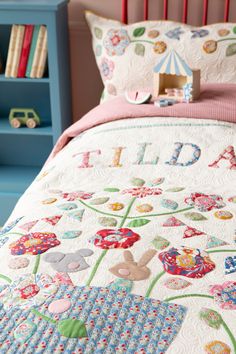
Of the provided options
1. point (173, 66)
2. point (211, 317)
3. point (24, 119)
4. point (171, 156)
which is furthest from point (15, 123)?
point (211, 317)

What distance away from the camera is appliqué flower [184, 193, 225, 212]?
1657mm

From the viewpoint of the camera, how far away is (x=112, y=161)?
2018 millimetres

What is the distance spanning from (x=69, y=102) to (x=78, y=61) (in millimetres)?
218

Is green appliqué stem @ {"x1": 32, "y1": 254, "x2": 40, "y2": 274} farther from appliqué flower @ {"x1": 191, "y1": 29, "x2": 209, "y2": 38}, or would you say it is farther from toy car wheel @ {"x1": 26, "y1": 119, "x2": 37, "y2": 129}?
toy car wheel @ {"x1": 26, "y1": 119, "x2": 37, "y2": 129}

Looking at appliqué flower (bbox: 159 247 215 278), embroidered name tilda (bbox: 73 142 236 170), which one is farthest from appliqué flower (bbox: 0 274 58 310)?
embroidered name tilda (bbox: 73 142 236 170)

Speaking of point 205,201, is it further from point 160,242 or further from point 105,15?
point 105,15

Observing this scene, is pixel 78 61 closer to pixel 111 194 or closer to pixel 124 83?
pixel 124 83

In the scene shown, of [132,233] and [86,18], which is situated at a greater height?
[86,18]

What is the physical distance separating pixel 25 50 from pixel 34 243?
64.9 inches

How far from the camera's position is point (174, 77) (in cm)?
262

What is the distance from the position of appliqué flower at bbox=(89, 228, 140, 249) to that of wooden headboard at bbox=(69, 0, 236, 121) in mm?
1682

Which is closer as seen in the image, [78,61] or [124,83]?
[124,83]

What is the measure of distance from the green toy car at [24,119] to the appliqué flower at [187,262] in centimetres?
177

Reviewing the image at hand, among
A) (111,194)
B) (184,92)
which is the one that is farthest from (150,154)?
(184,92)
